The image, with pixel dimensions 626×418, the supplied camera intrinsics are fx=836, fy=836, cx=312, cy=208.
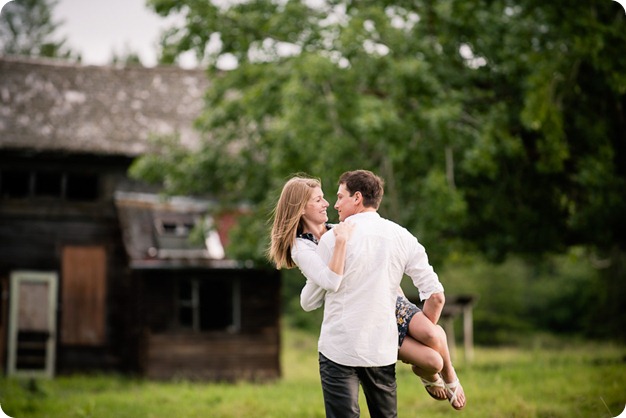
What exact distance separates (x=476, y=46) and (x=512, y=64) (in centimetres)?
78

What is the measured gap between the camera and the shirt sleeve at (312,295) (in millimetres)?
4930

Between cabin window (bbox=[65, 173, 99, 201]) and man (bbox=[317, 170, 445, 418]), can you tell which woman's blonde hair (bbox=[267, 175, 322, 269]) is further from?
cabin window (bbox=[65, 173, 99, 201])

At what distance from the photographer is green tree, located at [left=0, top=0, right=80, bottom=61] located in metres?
36.4

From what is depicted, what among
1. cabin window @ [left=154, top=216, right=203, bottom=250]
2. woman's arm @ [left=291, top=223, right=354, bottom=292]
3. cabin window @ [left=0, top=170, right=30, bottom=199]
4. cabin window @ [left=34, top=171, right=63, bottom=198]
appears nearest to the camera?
woman's arm @ [left=291, top=223, right=354, bottom=292]

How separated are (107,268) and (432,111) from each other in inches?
380

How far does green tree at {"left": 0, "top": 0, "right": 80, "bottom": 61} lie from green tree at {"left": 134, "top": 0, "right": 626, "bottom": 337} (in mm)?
22306

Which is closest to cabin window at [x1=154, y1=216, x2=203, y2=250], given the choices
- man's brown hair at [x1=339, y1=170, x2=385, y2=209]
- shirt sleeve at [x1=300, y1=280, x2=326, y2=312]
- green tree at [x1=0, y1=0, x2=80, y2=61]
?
shirt sleeve at [x1=300, y1=280, x2=326, y2=312]

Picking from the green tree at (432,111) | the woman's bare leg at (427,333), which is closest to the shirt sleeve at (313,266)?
the woman's bare leg at (427,333)

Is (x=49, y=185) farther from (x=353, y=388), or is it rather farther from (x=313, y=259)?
(x=353, y=388)

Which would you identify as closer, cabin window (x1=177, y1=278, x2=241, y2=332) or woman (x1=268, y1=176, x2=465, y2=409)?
woman (x1=268, y1=176, x2=465, y2=409)

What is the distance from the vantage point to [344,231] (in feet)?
15.7

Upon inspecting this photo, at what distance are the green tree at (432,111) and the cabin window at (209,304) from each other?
8.60ft

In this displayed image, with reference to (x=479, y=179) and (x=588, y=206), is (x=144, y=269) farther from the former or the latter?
(x=588, y=206)

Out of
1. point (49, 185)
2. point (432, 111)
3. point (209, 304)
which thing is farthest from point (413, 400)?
point (49, 185)
